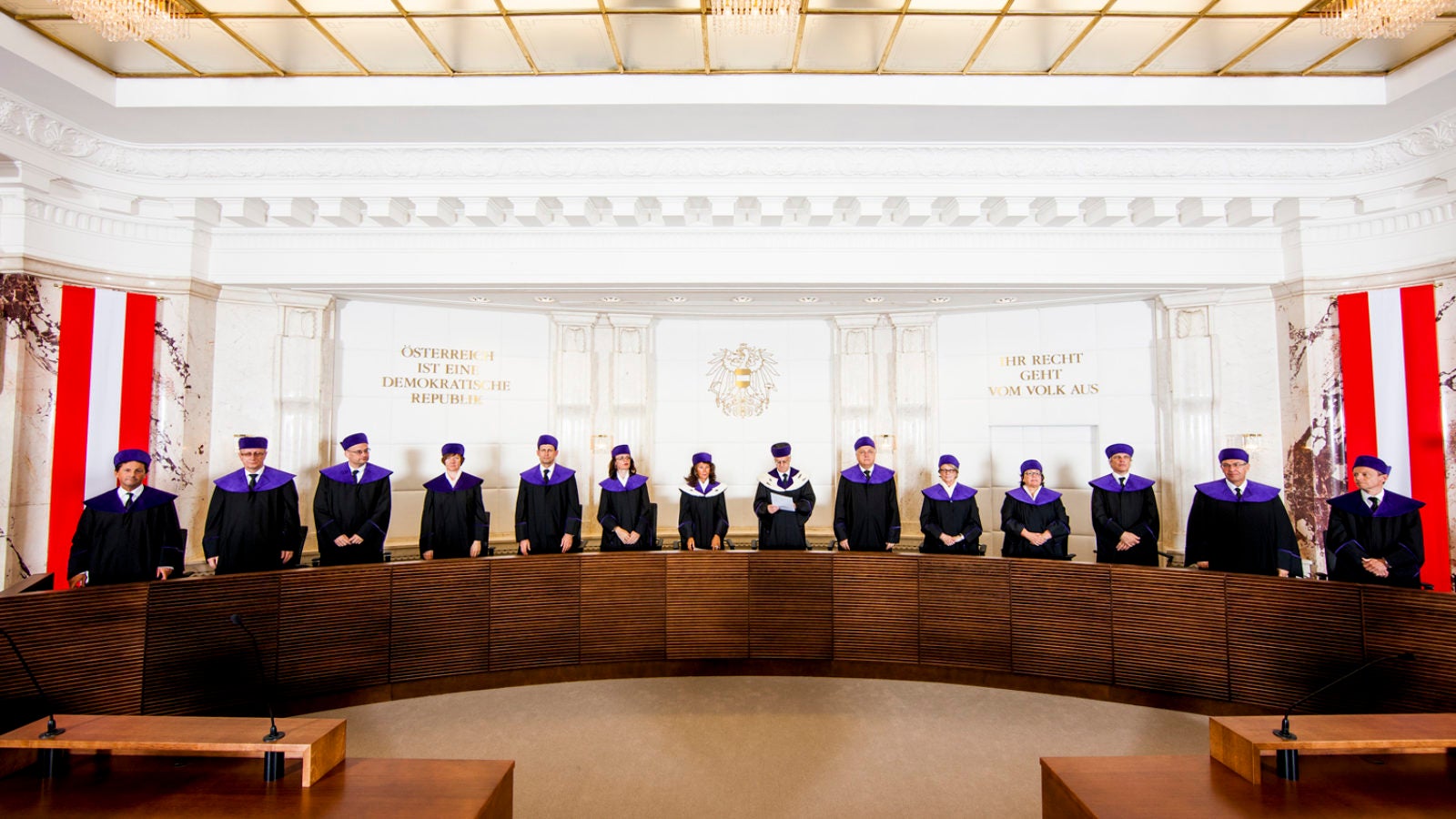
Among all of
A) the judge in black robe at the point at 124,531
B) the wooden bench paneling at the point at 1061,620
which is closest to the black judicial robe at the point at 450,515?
the judge in black robe at the point at 124,531

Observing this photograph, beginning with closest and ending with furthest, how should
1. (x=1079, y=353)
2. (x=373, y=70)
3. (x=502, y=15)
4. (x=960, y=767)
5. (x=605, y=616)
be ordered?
(x=960, y=767) → (x=502, y=15) → (x=373, y=70) → (x=605, y=616) → (x=1079, y=353)

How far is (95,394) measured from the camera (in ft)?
19.1

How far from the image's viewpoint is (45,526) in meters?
5.55

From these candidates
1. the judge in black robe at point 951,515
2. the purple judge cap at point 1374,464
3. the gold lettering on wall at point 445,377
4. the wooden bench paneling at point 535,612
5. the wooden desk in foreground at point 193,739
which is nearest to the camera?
the wooden desk in foreground at point 193,739

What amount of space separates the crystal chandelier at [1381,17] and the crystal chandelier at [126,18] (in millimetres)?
6490

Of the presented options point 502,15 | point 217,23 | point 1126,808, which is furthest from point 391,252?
point 1126,808

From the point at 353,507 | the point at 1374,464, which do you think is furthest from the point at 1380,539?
the point at 353,507

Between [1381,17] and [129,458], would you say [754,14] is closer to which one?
[1381,17]

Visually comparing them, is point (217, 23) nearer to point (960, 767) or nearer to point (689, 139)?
point (689, 139)

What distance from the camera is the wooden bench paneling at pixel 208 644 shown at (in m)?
4.20

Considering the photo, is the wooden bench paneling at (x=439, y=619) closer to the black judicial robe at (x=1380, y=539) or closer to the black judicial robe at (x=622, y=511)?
the black judicial robe at (x=622, y=511)

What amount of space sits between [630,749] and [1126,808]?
282 centimetres

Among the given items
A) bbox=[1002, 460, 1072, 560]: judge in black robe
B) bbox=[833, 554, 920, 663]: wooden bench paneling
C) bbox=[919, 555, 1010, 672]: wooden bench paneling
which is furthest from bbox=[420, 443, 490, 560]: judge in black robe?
bbox=[1002, 460, 1072, 560]: judge in black robe

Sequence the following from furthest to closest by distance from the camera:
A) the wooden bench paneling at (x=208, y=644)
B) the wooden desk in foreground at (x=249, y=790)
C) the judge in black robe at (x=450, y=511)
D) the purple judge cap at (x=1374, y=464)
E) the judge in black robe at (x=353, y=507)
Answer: the judge in black robe at (x=450, y=511) → the judge in black robe at (x=353, y=507) → the purple judge cap at (x=1374, y=464) → the wooden bench paneling at (x=208, y=644) → the wooden desk in foreground at (x=249, y=790)
